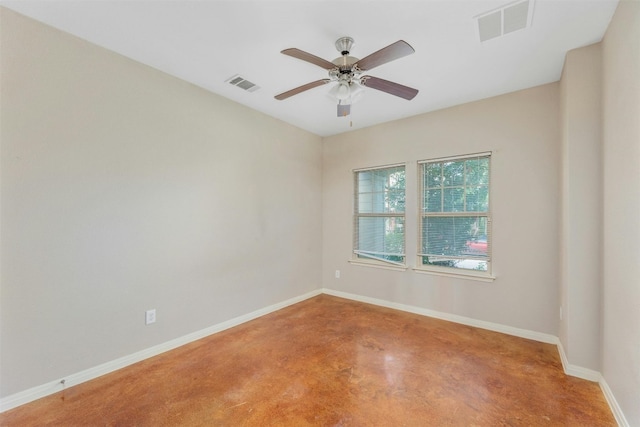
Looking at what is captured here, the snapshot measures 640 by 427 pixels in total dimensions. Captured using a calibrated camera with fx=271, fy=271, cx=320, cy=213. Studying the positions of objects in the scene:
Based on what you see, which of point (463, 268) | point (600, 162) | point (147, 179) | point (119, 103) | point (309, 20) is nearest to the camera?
point (309, 20)

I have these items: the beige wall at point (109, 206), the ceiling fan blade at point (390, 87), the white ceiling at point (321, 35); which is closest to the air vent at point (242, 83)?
the white ceiling at point (321, 35)

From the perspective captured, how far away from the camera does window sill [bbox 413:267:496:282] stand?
10.3 feet

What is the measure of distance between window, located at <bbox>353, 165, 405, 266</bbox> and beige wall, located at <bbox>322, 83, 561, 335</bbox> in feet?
0.54

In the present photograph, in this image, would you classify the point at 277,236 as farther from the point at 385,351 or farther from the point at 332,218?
the point at 385,351

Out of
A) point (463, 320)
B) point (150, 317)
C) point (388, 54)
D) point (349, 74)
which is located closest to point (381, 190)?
point (463, 320)

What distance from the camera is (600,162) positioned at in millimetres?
2084

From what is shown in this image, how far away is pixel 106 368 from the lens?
7.30 feet

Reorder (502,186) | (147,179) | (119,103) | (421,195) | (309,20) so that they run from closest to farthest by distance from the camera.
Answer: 1. (309,20)
2. (119,103)
3. (147,179)
4. (502,186)
5. (421,195)

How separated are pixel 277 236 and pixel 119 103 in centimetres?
225

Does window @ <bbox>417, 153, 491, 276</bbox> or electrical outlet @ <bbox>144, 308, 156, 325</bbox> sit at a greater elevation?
window @ <bbox>417, 153, 491, 276</bbox>

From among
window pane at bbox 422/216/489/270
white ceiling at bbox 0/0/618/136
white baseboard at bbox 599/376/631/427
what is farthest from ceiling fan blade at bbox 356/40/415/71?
white baseboard at bbox 599/376/631/427

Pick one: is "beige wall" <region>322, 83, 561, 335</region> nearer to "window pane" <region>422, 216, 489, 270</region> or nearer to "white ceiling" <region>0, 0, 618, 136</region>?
"window pane" <region>422, 216, 489, 270</region>

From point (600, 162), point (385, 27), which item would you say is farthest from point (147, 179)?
point (600, 162)

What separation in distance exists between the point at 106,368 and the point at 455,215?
383cm
